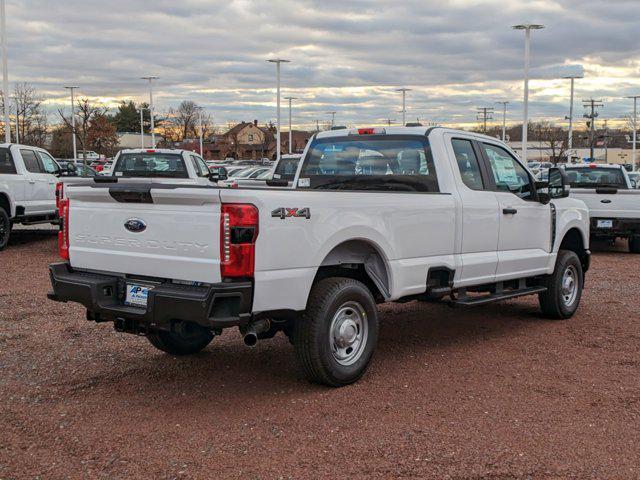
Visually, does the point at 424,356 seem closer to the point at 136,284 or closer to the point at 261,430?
the point at 261,430

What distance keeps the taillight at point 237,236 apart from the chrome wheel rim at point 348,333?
1.02 meters

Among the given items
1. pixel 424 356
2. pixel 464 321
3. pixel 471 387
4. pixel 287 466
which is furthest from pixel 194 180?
pixel 287 466

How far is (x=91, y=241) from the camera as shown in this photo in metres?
5.65

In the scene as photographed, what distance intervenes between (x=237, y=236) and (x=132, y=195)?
960 mm

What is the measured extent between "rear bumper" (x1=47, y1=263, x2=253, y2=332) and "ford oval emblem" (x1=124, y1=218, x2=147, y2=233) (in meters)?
0.37

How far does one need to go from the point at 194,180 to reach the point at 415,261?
352 inches

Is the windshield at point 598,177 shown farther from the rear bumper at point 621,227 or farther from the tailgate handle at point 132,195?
the tailgate handle at point 132,195

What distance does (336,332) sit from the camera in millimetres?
5711

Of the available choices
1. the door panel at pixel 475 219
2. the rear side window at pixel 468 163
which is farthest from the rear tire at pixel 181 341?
the rear side window at pixel 468 163

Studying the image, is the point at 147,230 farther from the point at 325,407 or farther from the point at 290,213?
the point at 325,407

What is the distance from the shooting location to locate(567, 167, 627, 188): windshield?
16.1 meters

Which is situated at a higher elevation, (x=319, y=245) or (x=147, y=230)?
(x=147, y=230)

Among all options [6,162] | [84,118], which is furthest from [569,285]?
[84,118]

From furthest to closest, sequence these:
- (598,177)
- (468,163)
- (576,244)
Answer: (598,177)
(576,244)
(468,163)
